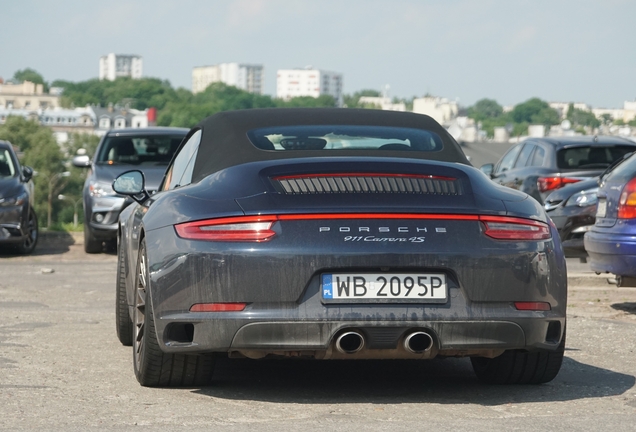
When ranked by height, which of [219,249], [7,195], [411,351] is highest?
[219,249]

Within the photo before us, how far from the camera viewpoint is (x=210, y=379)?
5.96m

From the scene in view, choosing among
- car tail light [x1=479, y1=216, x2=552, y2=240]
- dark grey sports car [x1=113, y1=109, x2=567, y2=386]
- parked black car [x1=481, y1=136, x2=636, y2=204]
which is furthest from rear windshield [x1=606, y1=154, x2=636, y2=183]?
parked black car [x1=481, y1=136, x2=636, y2=204]

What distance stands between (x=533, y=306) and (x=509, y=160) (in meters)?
14.3

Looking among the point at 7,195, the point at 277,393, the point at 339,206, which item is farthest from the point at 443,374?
the point at 7,195

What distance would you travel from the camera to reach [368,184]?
5.46 m

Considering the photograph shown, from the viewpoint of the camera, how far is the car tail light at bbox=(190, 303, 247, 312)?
5297 mm

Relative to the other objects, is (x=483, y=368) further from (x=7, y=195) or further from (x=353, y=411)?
(x=7, y=195)

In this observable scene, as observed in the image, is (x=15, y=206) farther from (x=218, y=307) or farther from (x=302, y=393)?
(x=218, y=307)

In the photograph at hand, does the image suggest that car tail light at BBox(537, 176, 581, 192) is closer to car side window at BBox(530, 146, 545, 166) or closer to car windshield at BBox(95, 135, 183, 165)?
car side window at BBox(530, 146, 545, 166)

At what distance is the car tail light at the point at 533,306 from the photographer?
546 cm

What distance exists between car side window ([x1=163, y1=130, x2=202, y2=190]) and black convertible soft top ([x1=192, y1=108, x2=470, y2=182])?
72 mm

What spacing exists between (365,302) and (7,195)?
1157cm

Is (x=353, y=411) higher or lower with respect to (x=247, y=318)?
lower

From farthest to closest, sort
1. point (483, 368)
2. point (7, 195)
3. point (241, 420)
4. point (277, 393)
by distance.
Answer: point (7, 195)
point (483, 368)
point (277, 393)
point (241, 420)
